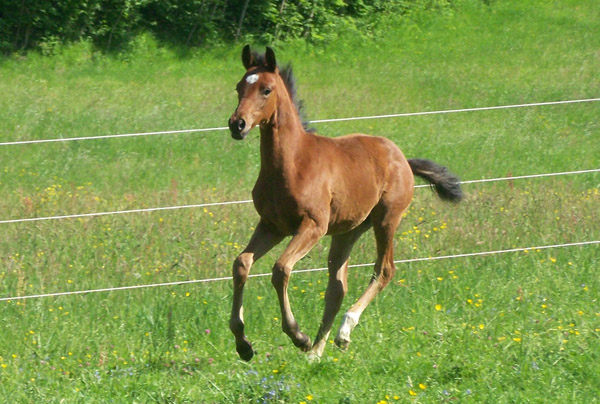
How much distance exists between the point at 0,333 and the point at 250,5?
1849 cm

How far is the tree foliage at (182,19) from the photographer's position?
21875mm

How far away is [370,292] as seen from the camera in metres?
6.82

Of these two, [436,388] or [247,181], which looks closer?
[436,388]

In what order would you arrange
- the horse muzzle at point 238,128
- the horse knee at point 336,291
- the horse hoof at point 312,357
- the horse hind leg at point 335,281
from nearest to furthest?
the horse muzzle at point 238,128
the horse hoof at point 312,357
the horse hind leg at point 335,281
the horse knee at point 336,291

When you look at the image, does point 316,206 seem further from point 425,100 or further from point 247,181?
point 425,100

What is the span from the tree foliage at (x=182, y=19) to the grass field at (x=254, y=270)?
16.2 feet

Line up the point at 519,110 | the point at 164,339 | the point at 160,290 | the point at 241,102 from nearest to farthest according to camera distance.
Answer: the point at 241,102
the point at 164,339
the point at 160,290
the point at 519,110

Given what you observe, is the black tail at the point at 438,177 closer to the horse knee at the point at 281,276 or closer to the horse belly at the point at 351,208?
the horse belly at the point at 351,208

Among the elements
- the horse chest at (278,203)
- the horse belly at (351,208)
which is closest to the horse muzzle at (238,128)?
the horse chest at (278,203)

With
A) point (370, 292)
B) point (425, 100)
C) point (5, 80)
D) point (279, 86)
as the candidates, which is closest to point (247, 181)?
point (370, 292)

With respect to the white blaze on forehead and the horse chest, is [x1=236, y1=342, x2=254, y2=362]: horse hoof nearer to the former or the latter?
the horse chest

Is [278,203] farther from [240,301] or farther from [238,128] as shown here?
[238,128]

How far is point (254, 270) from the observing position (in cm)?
828

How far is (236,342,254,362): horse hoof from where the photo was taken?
18.6 feet
